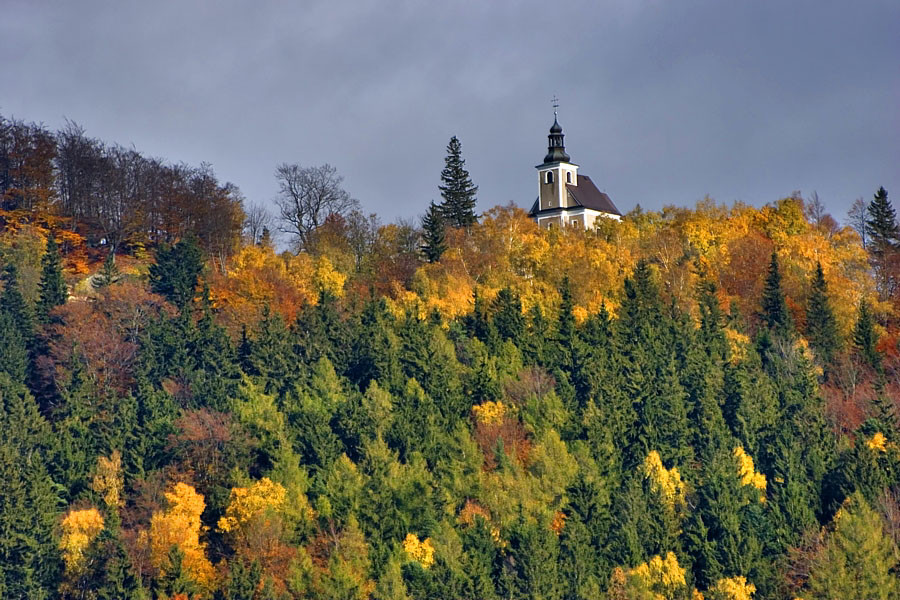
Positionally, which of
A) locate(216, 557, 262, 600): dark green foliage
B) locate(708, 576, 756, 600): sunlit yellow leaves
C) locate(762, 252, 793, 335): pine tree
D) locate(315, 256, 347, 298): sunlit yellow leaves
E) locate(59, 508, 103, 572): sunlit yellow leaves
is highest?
locate(315, 256, 347, 298): sunlit yellow leaves

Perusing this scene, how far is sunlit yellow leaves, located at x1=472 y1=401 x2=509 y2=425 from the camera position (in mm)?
69375

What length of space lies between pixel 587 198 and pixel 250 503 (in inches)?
2313

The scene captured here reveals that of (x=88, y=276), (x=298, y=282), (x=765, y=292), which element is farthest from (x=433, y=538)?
(x=88, y=276)

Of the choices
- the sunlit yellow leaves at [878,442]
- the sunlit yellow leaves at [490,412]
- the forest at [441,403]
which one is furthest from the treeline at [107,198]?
the sunlit yellow leaves at [878,442]

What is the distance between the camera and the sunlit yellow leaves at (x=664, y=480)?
6456 centimetres

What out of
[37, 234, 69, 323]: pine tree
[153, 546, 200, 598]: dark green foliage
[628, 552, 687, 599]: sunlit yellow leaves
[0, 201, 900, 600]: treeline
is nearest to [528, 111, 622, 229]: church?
[0, 201, 900, 600]: treeline

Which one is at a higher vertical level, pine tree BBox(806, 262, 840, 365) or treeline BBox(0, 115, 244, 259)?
treeline BBox(0, 115, 244, 259)

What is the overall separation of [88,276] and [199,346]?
18.3m

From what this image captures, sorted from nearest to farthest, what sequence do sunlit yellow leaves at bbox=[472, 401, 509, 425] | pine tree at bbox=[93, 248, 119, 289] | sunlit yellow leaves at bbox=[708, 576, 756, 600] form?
1. sunlit yellow leaves at bbox=[708, 576, 756, 600]
2. sunlit yellow leaves at bbox=[472, 401, 509, 425]
3. pine tree at bbox=[93, 248, 119, 289]

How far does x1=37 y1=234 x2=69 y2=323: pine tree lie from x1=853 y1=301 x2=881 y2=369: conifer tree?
153 ft

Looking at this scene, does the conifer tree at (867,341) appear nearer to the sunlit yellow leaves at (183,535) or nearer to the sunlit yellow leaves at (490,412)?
the sunlit yellow leaves at (490,412)

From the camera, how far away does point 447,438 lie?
218 feet

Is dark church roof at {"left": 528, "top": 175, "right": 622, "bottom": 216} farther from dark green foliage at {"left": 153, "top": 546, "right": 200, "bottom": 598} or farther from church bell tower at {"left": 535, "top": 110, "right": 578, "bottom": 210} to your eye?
dark green foliage at {"left": 153, "top": 546, "right": 200, "bottom": 598}

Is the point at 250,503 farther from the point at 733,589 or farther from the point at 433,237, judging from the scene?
the point at 433,237
